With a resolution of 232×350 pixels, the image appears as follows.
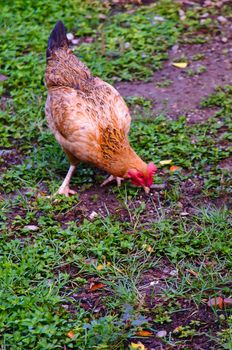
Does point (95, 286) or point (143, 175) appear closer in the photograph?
point (95, 286)

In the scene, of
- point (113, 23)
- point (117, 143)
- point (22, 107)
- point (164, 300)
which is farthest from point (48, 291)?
point (113, 23)

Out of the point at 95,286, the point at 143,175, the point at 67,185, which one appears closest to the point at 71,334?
the point at 95,286

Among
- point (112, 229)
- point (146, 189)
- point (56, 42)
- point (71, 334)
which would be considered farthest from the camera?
point (56, 42)

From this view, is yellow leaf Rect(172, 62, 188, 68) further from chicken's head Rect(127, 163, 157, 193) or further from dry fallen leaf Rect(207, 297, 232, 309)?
dry fallen leaf Rect(207, 297, 232, 309)

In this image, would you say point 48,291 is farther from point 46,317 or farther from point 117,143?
point 117,143

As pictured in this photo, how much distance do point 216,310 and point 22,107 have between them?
3381 millimetres

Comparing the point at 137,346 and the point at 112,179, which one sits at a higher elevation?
the point at 137,346

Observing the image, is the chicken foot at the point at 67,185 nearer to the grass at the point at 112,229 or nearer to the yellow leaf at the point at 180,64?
the grass at the point at 112,229

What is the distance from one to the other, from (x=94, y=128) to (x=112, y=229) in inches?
34.2

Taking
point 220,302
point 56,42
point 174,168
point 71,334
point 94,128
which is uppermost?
point 56,42

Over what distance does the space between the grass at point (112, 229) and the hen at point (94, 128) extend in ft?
0.87

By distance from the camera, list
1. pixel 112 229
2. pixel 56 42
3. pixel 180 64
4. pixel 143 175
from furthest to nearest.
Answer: pixel 180 64, pixel 56 42, pixel 143 175, pixel 112 229

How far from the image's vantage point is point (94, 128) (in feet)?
19.2

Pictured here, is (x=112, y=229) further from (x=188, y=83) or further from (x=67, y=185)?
(x=188, y=83)
